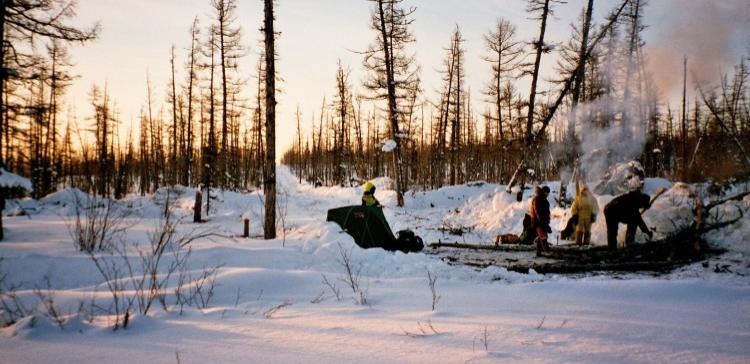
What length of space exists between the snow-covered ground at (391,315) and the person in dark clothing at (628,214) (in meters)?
0.59

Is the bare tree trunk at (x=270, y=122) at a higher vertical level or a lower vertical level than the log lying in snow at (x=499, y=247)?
higher

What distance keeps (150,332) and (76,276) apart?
4.35 m

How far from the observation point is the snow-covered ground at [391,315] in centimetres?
265

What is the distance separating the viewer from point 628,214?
7.87 meters

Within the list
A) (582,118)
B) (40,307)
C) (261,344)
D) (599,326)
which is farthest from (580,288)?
(582,118)

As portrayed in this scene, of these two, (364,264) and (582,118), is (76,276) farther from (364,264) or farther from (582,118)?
(582,118)

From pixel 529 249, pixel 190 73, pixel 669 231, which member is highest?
pixel 190 73

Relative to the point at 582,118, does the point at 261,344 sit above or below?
below

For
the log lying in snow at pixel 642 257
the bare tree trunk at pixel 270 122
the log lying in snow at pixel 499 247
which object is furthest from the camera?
the bare tree trunk at pixel 270 122

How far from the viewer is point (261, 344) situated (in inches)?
112

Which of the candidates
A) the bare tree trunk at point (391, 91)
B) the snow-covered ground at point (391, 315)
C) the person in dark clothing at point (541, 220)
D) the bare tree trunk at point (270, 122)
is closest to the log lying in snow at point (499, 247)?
the person in dark clothing at point (541, 220)

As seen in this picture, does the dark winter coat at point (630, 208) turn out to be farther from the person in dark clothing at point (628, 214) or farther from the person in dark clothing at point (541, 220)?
the person in dark clothing at point (541, 220)

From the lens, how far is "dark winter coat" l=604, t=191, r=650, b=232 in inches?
308

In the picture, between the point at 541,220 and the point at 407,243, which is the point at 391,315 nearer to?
the point at 407,243
